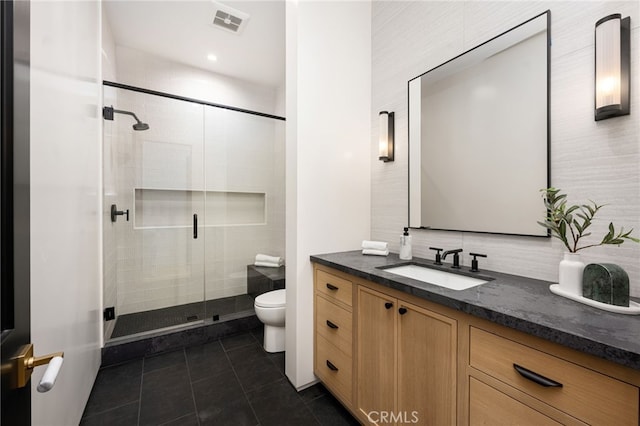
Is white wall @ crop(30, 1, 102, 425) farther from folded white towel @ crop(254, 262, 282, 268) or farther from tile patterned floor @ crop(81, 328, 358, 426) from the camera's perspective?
folded white towel @ crop(254, 262, 282, 268)

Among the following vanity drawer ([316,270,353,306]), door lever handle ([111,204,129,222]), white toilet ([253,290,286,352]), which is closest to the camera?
vanity drawer ([316,270,353,306])

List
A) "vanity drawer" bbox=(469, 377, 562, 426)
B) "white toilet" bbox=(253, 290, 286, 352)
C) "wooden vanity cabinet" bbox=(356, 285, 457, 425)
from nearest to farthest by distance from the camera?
"vanity drawer" bbox=(469, 377, 562, 426)
"wooden vanity cabinet" bbox=(356, 285, 457, 425)
"white toilet" bbox=(253, 290, 286, 352)

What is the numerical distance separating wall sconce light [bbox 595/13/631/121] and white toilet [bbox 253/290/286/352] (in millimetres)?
2161

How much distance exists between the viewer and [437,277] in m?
Answer: 1.51

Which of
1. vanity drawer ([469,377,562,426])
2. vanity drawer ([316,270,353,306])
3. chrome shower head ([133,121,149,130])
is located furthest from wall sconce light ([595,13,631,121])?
chrome shower head ([133,121,149,130])

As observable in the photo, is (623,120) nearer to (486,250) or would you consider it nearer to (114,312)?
(486,250)

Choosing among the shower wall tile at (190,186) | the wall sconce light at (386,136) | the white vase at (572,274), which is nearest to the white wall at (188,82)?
the shower wall tile at (190,186)

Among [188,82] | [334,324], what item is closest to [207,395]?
[334,324]

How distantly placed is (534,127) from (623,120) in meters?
0.28

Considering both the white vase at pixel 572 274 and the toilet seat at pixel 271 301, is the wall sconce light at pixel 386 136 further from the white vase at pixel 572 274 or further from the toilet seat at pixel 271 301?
the toilet seat at pixel 271 301

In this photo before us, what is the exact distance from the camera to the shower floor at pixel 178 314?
2.37 meters

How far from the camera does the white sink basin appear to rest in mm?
1350

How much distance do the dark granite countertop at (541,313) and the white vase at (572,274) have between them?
0.05m

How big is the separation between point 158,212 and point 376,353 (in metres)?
2.66
